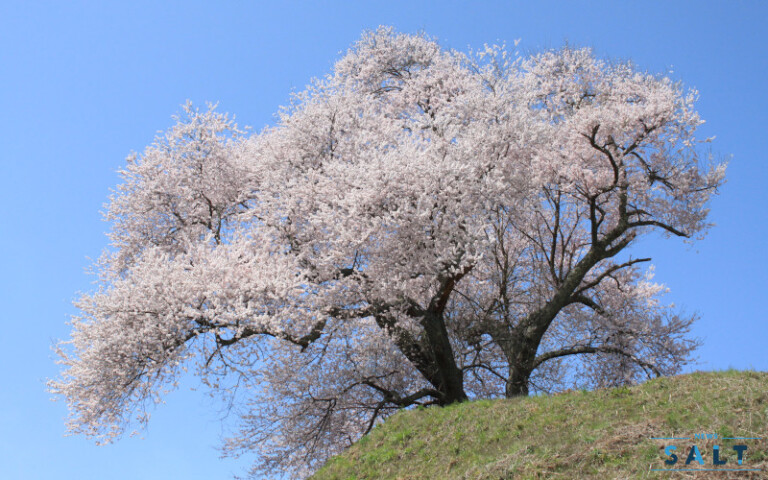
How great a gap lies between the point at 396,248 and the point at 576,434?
22.0 ft

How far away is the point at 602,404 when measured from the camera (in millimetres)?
12195

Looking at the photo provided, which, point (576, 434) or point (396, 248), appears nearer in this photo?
point (576, 434)

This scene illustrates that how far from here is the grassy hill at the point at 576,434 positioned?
378 inches

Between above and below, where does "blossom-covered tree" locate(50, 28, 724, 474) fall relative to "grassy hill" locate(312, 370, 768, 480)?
above

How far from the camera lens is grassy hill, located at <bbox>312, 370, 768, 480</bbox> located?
9.59 meters

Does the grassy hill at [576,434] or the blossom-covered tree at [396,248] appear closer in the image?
the grassy hill at [576,434]

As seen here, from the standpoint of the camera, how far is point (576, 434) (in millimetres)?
11047

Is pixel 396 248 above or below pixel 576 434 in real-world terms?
above

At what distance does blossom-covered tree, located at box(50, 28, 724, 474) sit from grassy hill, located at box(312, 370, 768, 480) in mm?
3524

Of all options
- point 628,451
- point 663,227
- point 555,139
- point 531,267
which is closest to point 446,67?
point 555,139

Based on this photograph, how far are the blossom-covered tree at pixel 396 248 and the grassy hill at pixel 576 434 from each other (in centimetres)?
352

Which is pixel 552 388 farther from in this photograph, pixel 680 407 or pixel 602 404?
pixel 680 407

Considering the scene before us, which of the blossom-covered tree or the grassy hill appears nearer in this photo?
the grassy hill

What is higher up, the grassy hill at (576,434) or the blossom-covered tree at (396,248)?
the blossom-covered tree at (396,248)
